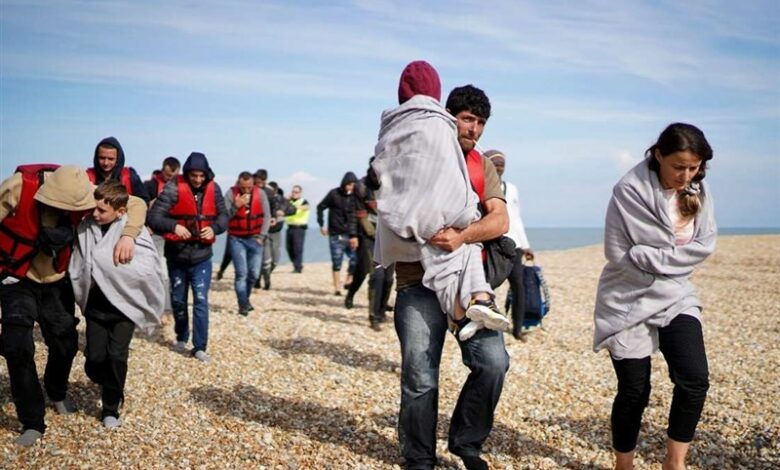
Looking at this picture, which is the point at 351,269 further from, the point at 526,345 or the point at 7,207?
the point at 7,207

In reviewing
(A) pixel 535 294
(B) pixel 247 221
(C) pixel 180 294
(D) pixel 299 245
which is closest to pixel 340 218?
(B) pixel 247 221

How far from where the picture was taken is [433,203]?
137 inches

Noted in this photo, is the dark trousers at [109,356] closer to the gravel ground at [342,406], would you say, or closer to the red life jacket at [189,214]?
the gravel ground at [342,406]

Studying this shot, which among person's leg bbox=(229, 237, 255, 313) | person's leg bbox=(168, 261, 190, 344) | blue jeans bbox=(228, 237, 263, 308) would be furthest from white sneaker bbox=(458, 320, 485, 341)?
person's leg bbox=(229, 237, 255, 313)

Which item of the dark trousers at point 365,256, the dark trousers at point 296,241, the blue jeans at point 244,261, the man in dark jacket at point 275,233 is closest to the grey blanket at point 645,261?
the dark trousers at point 365,256

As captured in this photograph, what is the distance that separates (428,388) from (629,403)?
44.5 inches

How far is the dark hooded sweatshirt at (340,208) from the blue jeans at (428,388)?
8467 mm

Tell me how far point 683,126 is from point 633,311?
104cm

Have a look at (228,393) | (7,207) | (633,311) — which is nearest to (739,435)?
(633,311)

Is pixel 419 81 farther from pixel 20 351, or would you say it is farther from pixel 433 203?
pixel 20 351

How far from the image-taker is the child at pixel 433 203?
3.48 m

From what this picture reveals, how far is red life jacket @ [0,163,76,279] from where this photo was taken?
4.45 metres

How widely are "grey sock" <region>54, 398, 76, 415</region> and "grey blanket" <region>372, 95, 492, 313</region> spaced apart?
3206mm

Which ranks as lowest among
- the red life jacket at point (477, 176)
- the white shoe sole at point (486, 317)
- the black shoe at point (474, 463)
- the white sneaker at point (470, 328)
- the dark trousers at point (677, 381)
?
the black shoe at point (474, 463)
